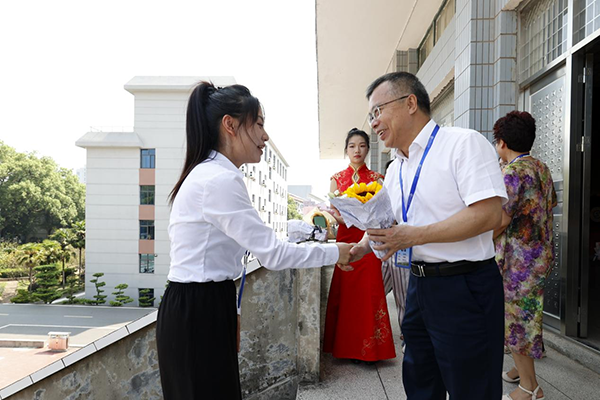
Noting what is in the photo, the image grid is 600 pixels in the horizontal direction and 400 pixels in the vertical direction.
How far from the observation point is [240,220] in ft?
4.89

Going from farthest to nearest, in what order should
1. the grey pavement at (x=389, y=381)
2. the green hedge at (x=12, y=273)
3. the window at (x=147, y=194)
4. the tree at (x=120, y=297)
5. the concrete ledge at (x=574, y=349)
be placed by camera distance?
the green hedge at (x=12, y=273) → the window at (x=147, y=194) → the tree at (x=120, y=297) → the concrete ledge at (x=574, y=349) → the grey pavement at (x=389, y=381)

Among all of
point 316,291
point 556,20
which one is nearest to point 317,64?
point 556,20

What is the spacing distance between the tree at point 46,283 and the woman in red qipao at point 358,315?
44726 mm

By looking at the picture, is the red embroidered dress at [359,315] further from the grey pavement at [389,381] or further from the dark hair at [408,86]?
the dark hair at [408,86]

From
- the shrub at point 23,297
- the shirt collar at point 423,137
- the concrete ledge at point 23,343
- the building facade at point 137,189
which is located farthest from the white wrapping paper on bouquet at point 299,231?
the shrub at point 23,297

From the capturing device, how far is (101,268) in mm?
39688

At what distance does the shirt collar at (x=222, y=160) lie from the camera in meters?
1.59

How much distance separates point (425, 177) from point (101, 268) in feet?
142

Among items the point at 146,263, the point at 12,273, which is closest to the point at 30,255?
the point at 146,263

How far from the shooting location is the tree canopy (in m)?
50.6

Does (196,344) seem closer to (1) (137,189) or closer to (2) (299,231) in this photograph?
(2) (299,231)

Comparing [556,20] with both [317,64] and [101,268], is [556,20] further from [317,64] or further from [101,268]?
[101,268]

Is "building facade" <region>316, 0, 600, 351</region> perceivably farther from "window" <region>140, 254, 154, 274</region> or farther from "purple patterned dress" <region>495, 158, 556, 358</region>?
"window" <region>140, 254, 154, 274</region>

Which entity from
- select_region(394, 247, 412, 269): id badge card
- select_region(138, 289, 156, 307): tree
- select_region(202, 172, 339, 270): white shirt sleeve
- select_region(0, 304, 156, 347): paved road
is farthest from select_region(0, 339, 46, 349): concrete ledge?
select_region(394, 247, 412, 269): id badge card
